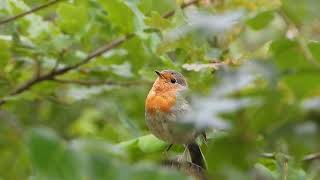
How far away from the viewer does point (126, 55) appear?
337cm

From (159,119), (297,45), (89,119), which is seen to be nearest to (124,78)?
(159,119)

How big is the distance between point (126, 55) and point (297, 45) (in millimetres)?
2278

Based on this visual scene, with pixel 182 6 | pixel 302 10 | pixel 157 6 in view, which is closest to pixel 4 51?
pixel 157 6

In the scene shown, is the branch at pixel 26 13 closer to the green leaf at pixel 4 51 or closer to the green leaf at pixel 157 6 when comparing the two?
the green leaf at pixel 4 51

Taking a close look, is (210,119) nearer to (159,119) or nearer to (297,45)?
(297,45)

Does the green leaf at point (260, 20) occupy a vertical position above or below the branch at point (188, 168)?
above

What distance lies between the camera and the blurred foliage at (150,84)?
899 mm

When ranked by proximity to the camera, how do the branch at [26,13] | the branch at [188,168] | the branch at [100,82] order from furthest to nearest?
the branch at [100,82] → the branch at [26,13] → the branch at [188,168]

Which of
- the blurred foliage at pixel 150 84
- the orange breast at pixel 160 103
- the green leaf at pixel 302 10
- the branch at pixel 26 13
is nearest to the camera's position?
the blurred foliage at pixel 150 84

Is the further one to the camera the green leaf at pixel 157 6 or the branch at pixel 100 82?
the branch at pixel 100 82

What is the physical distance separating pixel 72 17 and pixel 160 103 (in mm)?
556

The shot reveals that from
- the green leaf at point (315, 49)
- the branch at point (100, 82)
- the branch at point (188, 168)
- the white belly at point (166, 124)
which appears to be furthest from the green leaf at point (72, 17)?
the green leaf at point (315, 49)

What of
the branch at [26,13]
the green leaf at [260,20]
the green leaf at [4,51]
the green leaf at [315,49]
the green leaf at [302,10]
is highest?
the green leaf at [302,10]

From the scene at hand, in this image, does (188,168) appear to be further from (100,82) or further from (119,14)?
(100,82)
